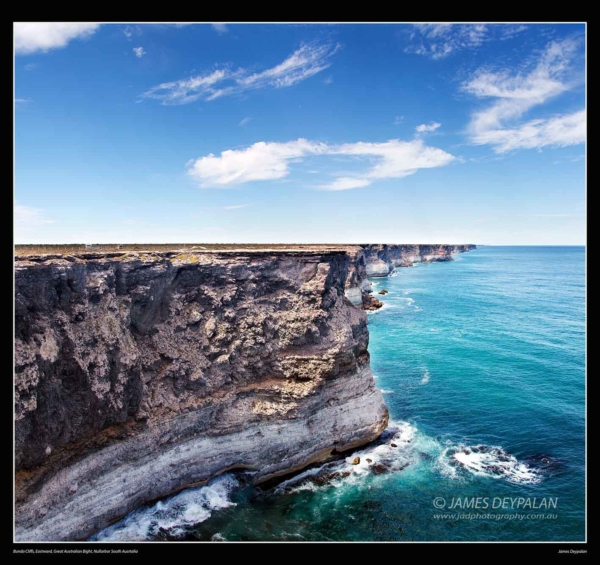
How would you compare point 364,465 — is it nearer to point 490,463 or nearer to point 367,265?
point 490,463

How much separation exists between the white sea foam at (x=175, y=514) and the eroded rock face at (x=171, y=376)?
2.14 feet

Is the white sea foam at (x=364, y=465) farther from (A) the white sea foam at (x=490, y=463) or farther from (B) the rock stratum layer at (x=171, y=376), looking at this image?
(A) the white sea foam at (x=490, y=463)

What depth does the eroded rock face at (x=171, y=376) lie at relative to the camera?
21.6 meters

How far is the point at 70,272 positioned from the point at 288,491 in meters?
20.5

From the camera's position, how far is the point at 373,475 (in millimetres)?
30125

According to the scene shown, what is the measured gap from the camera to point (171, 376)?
28.1 meters

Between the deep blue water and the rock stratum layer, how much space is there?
7.50ft

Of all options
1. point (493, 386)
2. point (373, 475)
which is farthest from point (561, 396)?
point (373, 475)

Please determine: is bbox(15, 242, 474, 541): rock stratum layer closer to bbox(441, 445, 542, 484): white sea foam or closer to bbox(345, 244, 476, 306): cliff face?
bbox(441, 445, 542, 484): white sea foam

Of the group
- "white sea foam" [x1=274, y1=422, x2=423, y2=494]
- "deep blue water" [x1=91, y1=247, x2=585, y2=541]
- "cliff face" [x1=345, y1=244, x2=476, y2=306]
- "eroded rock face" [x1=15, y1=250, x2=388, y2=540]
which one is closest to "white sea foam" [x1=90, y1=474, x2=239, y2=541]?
"deep blue water" [x1=91, y1=247, x2=585, y2=541]

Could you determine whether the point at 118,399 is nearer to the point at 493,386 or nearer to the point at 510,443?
the point at 510,443

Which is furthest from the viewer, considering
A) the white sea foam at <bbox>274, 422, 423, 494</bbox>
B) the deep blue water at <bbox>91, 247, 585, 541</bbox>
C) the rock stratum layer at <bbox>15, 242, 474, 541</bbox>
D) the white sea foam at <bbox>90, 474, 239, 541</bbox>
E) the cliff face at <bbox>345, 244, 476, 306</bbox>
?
the cliff face at <bbox>345, 244, 476, 306</bbox>

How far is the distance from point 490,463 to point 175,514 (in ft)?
76.4

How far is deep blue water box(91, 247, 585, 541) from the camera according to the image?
24.7 metres
